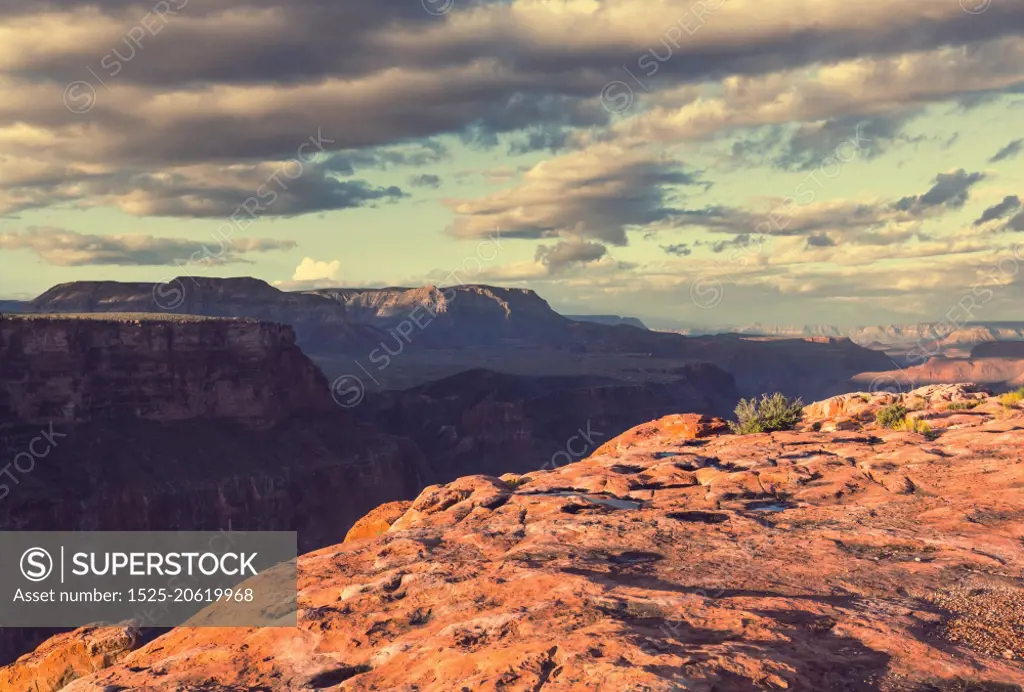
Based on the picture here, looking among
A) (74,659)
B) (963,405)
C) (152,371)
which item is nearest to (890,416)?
(963,405)

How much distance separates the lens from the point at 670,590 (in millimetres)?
13281

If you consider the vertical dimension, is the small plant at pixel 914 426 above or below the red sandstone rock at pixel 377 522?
above

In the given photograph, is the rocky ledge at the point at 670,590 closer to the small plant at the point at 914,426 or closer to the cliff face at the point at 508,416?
the small plant at the point at 914,426

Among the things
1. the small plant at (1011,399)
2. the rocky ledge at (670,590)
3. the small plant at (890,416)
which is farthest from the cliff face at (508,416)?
the rocky ledge at (670,590)

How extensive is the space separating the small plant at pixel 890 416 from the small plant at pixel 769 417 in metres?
3.03

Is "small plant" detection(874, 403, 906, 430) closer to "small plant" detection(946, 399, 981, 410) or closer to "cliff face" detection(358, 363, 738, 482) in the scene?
"small plant" detection(946, 399, 981, 410)

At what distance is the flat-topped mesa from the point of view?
9238 cm

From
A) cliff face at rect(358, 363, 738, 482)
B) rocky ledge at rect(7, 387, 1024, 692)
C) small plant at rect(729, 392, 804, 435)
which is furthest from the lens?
cliff face at rect(358, 363, 738, 482)

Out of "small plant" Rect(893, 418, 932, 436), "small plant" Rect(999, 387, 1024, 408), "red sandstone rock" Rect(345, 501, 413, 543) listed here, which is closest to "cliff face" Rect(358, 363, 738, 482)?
"small plant" Rect(999, 387, 1024, 408)

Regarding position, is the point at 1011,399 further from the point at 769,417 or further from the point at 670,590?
the point at 670,590

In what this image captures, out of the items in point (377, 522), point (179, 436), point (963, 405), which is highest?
point (963, 405)

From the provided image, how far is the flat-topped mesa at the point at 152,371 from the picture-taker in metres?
92.4

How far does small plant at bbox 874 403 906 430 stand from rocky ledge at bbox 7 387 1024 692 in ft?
20.5

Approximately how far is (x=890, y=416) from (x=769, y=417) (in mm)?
4345
